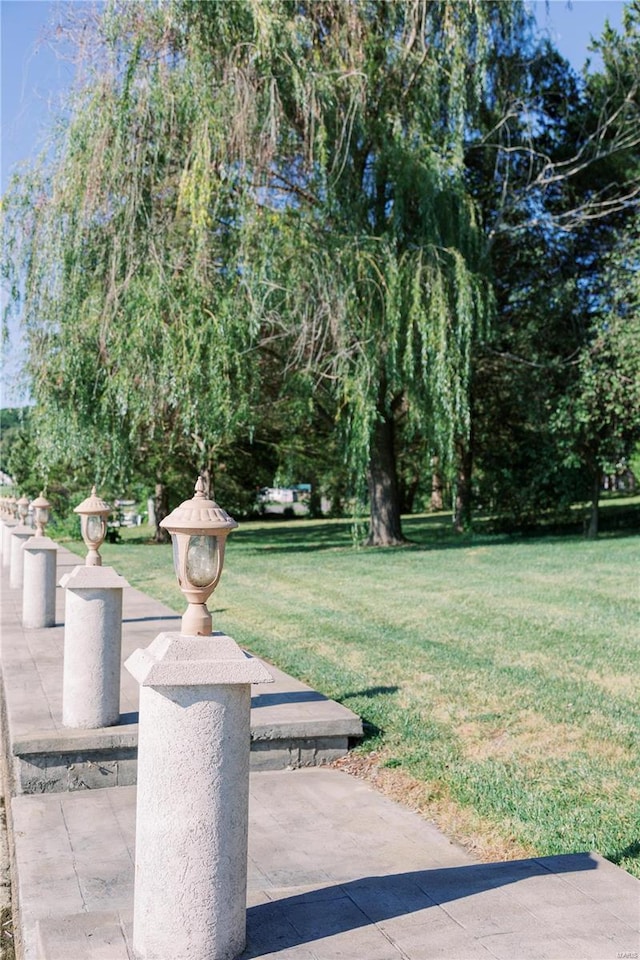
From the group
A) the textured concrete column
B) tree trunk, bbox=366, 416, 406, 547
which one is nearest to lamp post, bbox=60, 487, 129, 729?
the textured concrete column

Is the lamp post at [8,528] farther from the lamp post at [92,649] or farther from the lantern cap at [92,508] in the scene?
the lamp post at [92,649]

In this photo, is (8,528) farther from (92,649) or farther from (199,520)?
(199,520)

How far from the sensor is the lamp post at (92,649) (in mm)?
5320

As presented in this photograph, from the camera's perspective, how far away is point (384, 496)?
61.7 ft

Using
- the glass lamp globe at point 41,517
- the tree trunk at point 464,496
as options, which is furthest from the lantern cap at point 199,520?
the tree trunk at point 464,496

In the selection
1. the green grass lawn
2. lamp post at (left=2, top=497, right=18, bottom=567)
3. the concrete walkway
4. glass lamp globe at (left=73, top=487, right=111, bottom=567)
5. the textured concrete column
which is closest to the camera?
the concrete walkway

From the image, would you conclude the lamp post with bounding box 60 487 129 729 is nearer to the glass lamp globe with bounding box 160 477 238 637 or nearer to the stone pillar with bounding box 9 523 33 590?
the glass lamp globe with bounding box 160 477 238 637

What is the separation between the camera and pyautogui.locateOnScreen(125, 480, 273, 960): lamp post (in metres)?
2.84

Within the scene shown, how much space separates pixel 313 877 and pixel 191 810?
1346 millimetres

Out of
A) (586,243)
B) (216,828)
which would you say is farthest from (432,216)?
(216,828)

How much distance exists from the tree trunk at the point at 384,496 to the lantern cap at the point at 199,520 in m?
15.5

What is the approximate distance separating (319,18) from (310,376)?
19.8ft

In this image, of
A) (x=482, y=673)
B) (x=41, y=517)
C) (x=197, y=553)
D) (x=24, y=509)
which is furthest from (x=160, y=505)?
(x=197, y=553)

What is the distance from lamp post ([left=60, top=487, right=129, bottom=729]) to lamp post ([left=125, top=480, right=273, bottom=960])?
97.9 inches
